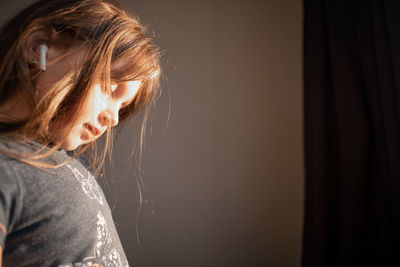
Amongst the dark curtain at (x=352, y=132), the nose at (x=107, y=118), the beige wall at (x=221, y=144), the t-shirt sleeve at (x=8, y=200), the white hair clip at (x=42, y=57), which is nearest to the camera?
the t-shirt sleeve at (x=8, y=200)

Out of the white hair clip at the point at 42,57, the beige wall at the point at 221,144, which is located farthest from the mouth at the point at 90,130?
the beige wall at the point at 221,144

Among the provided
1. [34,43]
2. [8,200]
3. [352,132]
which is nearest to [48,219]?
[8,200]

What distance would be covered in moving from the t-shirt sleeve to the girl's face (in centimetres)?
15

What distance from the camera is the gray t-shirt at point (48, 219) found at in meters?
0.35

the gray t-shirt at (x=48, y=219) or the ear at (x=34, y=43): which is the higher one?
the ear at (x=34, y=43)

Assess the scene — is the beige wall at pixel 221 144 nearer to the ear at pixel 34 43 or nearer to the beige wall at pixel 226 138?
the beige wall at pixel 226 138

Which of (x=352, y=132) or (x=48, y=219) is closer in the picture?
(x=48, y=219)

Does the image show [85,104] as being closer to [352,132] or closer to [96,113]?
[96,113]

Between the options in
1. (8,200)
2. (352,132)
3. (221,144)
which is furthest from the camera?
(221,144)

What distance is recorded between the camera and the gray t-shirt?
0.35 m

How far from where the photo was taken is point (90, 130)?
0.55 meters

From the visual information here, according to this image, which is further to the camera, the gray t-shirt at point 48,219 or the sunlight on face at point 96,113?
the sunlight on face at point 96,113

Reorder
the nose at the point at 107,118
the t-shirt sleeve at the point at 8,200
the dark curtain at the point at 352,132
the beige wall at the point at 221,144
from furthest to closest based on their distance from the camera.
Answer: the beige wall at the point at 221,144 → the dark curtain at the point at 352,132 → the nose at the point at 107,118 → the t-shirt sleeve at the point at 8,200

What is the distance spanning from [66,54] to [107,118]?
0.15 metres
